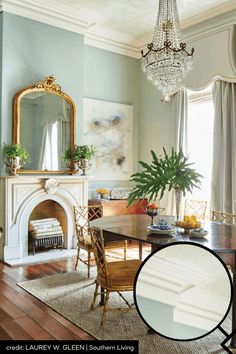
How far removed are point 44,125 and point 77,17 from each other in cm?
177

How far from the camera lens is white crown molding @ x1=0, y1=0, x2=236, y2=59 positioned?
15.5 feet

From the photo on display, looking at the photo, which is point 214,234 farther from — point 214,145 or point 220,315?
point 214,145

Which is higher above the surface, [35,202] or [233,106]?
[233,106]

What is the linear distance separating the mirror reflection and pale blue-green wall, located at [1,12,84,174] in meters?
0.20

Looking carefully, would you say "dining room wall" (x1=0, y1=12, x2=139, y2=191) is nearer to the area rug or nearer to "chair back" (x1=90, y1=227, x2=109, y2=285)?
the area rug

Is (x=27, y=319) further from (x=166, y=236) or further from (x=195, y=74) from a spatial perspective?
(x=195, y=74)

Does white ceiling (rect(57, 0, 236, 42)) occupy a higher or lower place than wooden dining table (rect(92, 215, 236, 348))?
higher

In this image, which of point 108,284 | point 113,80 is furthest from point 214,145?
point 108,284

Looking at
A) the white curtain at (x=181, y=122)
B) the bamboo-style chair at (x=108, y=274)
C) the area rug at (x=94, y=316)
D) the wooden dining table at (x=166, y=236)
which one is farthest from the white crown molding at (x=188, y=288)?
the white curtain at (x=181, y=122)

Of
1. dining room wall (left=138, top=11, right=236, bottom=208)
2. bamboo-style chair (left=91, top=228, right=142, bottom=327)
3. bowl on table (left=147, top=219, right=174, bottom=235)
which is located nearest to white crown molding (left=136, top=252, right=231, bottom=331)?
bamboo-style chair (left=91, top=228, right=142, bottom=327)

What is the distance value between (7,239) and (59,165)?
4.44 feet

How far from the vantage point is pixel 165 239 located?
8.63 feet

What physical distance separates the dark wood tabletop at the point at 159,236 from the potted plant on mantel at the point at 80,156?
191 centimetres

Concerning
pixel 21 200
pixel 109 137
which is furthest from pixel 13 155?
pixel 109 137
